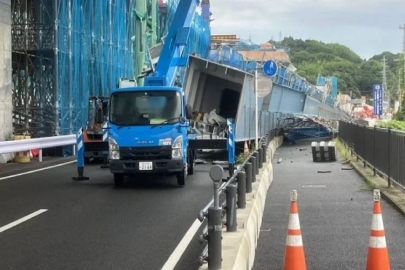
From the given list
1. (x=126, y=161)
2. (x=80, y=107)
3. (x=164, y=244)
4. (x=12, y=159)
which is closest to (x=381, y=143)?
(x=126, y=161)

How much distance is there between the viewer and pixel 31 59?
92.0 feet

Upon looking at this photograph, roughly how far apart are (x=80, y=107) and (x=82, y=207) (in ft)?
59.0

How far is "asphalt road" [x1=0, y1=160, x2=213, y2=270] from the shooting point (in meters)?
7.90

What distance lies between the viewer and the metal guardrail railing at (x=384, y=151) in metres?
13.1

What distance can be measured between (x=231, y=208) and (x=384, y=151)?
898cm

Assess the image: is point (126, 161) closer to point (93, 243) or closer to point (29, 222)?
point (29, 222)

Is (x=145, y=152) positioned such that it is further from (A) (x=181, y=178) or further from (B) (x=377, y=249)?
(B) (x=377, y=249)

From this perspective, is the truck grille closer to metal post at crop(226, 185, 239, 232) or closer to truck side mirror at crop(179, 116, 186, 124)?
truck side mirror at crop(179, 116, 186, 124)

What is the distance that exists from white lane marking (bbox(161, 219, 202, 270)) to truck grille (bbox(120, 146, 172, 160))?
452cm

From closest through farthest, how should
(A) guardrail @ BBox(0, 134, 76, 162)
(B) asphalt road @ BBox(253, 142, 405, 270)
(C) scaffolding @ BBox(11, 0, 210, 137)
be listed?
(B) asphalt road @ BBox(253, 142, 405, 270), (A) guardrail @ BBox(0, 134, 76, 162), (C) scaffolding @ BBox(11, 0, 210, 137)

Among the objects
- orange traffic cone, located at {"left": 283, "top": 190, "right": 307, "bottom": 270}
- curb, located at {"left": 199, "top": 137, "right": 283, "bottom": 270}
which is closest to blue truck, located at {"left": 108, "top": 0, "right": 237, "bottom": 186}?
curb, located at {"left": 199, "top": 137, "right": 283, "bottom": 270}

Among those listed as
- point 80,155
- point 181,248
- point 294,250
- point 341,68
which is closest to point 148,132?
point 80,155

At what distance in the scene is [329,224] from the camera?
10633 mm

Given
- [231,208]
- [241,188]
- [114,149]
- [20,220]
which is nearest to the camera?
[231,208]
